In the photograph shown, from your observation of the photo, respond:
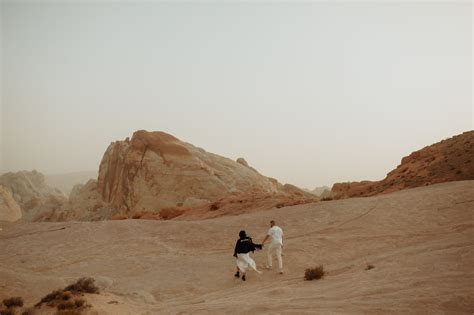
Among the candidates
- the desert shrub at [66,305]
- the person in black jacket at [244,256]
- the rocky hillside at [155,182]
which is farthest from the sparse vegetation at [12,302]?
the rocky hillside at [155,182]

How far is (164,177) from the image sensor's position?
4103 centimetres

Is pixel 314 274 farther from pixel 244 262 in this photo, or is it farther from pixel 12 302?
pixel 12 302

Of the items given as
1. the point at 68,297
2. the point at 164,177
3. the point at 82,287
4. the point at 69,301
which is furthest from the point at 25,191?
the point at 69,301

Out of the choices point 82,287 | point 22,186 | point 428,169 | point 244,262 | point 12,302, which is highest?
point 22,186

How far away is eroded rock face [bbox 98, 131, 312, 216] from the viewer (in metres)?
40.3

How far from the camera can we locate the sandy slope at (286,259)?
317 inches

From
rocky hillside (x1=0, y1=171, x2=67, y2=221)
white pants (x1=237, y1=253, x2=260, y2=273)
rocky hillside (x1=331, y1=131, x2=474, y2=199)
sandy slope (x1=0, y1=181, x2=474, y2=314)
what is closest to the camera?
sandy slope (x1=0, y1=181, x2=474, y2=314)

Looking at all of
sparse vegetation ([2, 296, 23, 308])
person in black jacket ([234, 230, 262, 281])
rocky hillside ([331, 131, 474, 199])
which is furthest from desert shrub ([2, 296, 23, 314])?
rocky hillside ([331, 131, 474, 199])

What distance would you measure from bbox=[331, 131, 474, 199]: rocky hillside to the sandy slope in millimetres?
5933

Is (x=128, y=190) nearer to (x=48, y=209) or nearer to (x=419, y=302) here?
(x=48, y=209)

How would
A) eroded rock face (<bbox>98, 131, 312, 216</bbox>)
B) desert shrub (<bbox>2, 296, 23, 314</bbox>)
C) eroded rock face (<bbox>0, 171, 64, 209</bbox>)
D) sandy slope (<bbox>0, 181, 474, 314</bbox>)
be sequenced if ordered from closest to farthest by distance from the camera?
sandy slope (<bbox>0, 181, 474, 314</bbox>) < desert shrub (<bbox>2, 296, 23, 314</bbox>) < eroded rock face (<bbox>98, 131, 312, 216</bbox>) < eroded rock face (<bbox>0, 171, 64, 209</bbox>)

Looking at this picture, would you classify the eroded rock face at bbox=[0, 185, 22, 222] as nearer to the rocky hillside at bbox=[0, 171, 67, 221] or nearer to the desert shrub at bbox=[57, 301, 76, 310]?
the rocky hillside at bbox=[0, 171, 67, 221]

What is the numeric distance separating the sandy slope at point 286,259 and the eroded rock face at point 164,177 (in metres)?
18.4

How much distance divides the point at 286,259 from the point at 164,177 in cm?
2883
